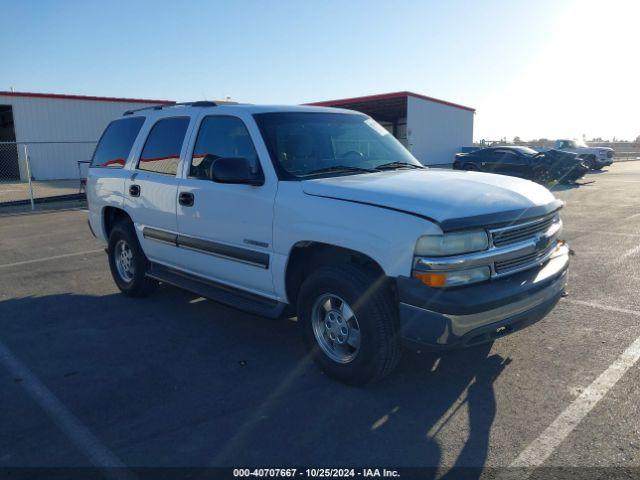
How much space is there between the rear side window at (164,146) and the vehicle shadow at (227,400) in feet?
5.13

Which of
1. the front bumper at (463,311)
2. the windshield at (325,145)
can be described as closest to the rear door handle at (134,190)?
the windshield at (325,145)

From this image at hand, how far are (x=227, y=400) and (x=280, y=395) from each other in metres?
0.37

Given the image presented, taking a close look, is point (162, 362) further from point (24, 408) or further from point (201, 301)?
point (201, 301)

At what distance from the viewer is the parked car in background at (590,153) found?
28875 millimetres

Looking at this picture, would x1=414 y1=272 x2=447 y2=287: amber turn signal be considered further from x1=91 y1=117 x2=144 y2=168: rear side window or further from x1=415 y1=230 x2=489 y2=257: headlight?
x1=91 y1=117 x2=144 y2=168: rear side window

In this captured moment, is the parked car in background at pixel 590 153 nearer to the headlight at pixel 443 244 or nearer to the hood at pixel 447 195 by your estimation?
the hood at pixel 447 195

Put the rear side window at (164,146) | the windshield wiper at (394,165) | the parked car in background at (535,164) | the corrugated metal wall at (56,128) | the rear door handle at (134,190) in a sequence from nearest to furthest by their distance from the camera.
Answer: the windshield wiper at (394,165), the rear side window at (164,146), the rear door handle at (134,190), the parked car in background at (535,164), the corrugated metal wall at (56,128)

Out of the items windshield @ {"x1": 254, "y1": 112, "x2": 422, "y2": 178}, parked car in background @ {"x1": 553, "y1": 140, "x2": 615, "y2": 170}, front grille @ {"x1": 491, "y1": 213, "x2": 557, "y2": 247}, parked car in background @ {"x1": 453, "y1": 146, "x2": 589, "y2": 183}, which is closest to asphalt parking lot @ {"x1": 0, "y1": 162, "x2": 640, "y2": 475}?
front grille @ {"x1": 491, "y1": 213, "x2": 557, "y2": 247}

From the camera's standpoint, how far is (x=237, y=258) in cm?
444

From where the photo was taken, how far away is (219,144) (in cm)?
466

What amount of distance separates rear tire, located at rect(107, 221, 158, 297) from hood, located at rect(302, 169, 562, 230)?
110 inches

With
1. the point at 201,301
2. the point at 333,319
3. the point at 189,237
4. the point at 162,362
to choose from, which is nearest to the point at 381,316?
the point at 333,319

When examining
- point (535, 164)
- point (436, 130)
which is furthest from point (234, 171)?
point (436, 130)

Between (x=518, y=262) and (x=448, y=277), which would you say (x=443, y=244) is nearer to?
(x=448, y=277)
